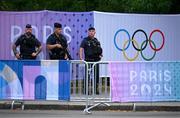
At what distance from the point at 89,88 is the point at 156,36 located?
16.4 feet

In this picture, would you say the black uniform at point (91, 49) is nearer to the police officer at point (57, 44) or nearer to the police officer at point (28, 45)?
the police officer at point (57, 44)

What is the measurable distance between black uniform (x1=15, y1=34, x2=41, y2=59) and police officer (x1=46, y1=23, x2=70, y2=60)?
392 millimetres

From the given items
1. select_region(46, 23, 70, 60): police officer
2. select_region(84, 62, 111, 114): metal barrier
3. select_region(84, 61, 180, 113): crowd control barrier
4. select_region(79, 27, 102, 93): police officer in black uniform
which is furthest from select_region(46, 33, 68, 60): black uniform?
select_region(84, 61, 180, 113): crowd control barrier

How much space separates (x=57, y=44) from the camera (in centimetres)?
1809

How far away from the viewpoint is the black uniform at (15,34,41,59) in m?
18.0

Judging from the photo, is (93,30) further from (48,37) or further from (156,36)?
(156,36)

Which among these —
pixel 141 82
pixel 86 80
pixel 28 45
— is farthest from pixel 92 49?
pixel 141 82

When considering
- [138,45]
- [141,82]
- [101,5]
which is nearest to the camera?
[141,82]

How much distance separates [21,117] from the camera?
1429cm

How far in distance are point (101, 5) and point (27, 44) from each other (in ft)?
40.1

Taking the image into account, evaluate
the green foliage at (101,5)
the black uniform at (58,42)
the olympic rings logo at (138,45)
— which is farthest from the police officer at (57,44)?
the green foliage at (101,5)

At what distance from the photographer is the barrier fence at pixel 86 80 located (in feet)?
52.2

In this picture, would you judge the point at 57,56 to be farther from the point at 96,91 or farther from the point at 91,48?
the point at 96,91

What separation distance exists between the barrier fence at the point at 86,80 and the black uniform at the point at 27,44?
6.75 feet
